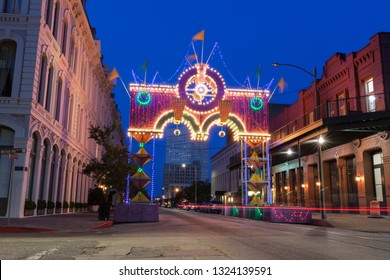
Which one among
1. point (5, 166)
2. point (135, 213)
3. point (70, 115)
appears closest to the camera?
point (5, 166)

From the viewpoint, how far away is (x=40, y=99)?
75.5 ft

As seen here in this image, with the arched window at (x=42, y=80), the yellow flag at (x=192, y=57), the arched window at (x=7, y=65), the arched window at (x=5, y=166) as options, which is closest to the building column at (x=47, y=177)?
the arched window at (x=42, y=80)

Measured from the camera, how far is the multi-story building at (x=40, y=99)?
20.6m

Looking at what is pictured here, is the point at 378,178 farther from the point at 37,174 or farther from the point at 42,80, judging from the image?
the point at 42,80

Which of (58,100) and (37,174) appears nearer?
(37,174)

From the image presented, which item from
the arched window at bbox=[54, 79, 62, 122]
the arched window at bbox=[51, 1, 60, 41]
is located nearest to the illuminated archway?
the arched window at bbox=[54, 79, 62, 122]

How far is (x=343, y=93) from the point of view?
33.6 metres

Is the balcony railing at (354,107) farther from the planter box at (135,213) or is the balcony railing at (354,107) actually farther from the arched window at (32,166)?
the arched window at (32,166)

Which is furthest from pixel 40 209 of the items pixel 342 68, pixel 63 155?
pixel 342 68

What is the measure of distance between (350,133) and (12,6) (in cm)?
2357

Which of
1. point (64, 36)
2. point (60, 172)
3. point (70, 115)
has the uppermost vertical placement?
point (64, 36)

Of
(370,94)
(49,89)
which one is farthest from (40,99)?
(370,94)

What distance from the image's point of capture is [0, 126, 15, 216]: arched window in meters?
20.4

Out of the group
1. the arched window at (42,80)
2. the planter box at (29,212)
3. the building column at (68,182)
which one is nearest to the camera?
the planter box at (29,212)
